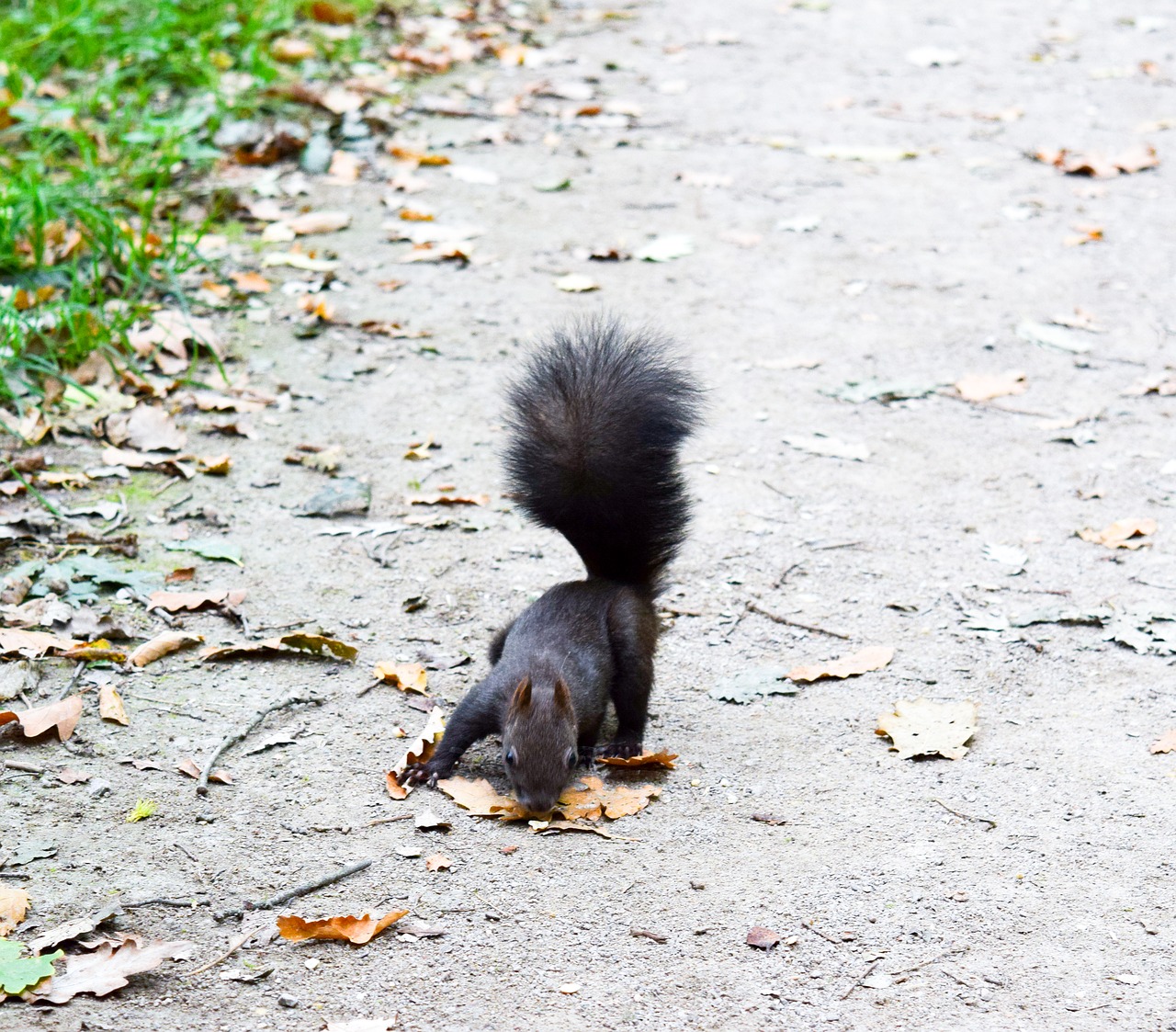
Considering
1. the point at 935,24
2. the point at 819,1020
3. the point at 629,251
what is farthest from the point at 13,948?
the point at 935,24

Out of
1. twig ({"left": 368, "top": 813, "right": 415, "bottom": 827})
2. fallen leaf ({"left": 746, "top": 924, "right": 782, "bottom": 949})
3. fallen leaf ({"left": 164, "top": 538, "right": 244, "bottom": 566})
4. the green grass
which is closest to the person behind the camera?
fallen leaf ({"left": 746, "top": 924, "right": 782, "bottom": 949})

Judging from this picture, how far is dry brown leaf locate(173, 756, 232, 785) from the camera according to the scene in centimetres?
286

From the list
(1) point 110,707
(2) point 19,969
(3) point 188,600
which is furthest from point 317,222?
(2) point 19,969

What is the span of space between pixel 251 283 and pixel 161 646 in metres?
2.43

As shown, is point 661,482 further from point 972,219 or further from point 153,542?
point 972,219

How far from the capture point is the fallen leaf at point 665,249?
5820 millimetres

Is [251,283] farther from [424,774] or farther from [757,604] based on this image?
[424,774]

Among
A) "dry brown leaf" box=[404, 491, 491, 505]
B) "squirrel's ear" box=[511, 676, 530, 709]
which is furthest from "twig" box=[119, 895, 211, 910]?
"dry brown leaf" box=[404, 491, 491, 505]

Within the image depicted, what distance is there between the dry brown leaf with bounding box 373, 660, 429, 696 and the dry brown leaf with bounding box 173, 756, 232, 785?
0.50m

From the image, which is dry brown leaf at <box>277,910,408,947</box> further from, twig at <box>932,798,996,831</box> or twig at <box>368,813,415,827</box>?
twig at <box>932,798,996,831</box>

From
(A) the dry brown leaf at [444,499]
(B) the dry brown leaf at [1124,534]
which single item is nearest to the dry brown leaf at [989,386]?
(B) the dry brown leaf at [1124,534]

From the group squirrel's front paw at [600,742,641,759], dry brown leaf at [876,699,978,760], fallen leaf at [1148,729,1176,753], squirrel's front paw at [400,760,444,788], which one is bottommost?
squirrel's front paw at [600,742,641,759]

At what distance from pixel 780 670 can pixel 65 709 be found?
1.67 m

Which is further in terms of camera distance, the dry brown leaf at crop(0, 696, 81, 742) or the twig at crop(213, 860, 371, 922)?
the dry brown leaf at crop(0, 696, 81, 742)
